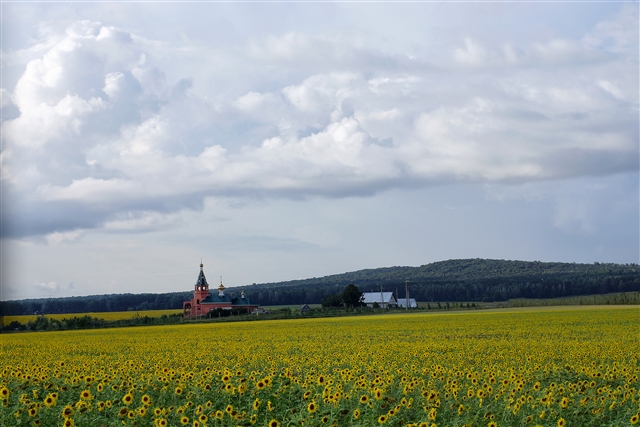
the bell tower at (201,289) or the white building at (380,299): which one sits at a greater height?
the bell tower at (201,289)

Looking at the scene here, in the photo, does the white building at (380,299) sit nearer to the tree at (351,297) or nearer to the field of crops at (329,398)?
the tree at (351,297)

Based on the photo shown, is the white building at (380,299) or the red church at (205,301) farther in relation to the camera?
the white building at (380,299)

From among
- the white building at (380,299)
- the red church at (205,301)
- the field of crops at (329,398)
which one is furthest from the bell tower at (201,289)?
the field of crops at (329,398)

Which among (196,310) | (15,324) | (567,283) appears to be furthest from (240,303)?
(567,283)

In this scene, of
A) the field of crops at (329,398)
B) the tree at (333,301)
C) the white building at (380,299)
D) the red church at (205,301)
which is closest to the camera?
the field of crops at (329,398)

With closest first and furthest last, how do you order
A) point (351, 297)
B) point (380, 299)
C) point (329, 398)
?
1. point (329, 398)
2. point (351, 297)
3. point (380, 299)

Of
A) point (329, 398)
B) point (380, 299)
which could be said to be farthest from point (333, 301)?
point (329, 398)

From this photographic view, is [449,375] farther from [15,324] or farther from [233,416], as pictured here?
[15,324]

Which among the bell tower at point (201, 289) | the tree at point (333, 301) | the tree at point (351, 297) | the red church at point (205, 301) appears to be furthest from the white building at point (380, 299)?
the bell tower at point (201, 289)

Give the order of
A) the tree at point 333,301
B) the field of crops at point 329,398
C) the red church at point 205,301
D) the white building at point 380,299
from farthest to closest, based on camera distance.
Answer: the white building at point 380,299 < the tree at point 333,301 < the red church at point 205,301 < the field of crops at point 329,398

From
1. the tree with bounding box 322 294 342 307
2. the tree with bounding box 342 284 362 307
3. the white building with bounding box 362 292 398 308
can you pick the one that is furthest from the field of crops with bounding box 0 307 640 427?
the white building with bounding box 362 292 398 308

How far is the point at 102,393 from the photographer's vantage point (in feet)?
49.3

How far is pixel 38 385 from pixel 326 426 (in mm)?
8691

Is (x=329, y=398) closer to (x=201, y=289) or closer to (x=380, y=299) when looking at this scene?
(x=201, y=289)
